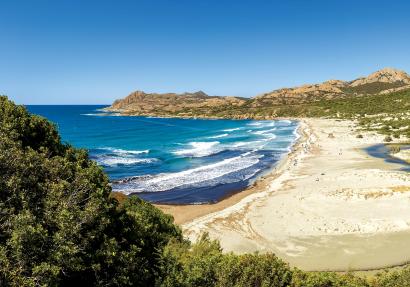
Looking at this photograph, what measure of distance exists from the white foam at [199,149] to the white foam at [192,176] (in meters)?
8.90

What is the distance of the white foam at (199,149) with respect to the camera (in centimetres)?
6322

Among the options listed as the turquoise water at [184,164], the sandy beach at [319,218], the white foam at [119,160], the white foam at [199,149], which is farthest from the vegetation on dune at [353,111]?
the white foam at [119,160]

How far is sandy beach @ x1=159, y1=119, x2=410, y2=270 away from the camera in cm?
2064

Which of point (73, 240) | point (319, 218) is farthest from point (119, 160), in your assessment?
point (73, 240)

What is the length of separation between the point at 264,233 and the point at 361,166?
981 inches

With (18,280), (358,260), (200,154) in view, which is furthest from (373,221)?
(200,154)

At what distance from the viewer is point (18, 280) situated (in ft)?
24.1

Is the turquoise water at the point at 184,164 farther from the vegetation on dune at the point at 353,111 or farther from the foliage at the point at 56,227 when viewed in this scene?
the vegetation on dune at the point at 353,111

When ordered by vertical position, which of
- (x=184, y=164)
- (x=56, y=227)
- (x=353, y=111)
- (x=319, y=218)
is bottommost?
(x=184, y=164)

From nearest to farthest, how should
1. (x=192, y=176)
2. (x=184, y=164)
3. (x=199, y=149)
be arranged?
(x=192, y=176) → (x=184, y=164) → (x=199, y=149)

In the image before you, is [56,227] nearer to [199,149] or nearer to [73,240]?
[73,240]

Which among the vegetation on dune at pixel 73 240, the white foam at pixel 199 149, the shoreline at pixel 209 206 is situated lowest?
the shoreline at pixel 209 206

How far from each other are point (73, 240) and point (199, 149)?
60087mm

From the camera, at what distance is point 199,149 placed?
6894 cm
